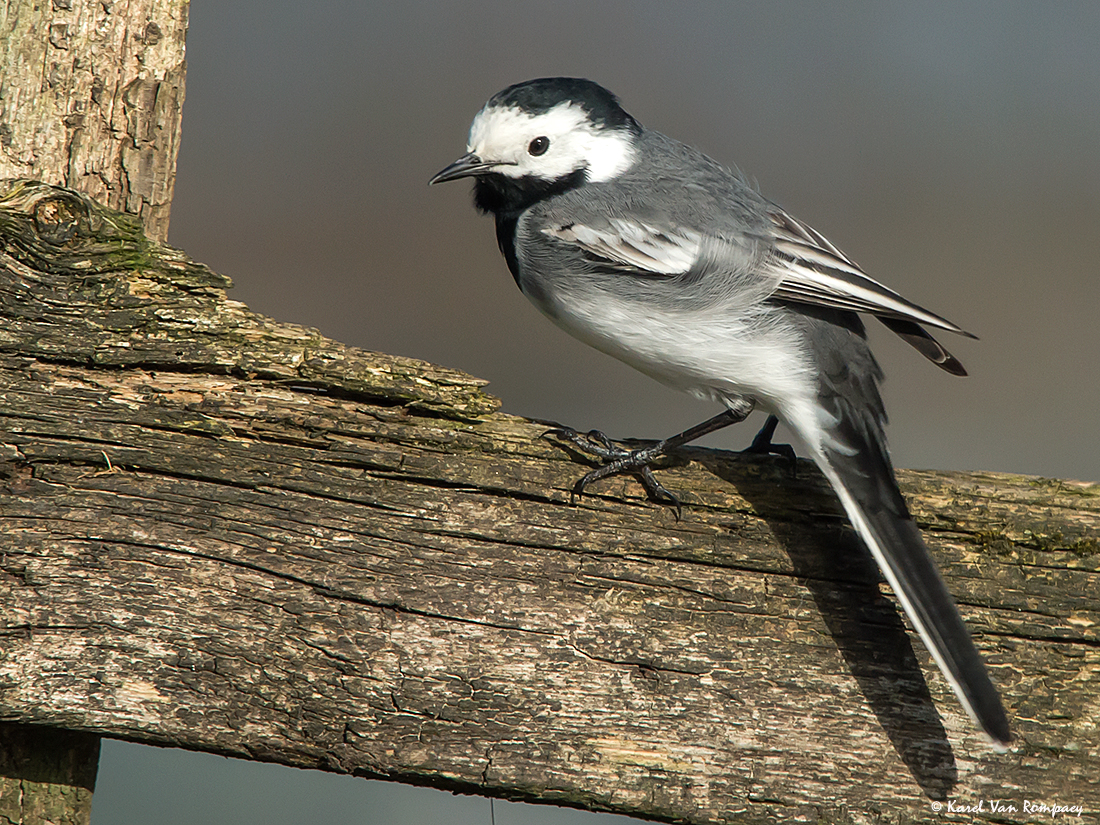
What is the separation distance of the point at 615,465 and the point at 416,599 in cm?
59

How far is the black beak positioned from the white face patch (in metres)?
0.02

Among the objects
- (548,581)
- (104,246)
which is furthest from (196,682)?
(104,246)

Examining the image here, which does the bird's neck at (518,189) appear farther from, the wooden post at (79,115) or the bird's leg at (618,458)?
the wooden post at (79,115)

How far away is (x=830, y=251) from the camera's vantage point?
304cm

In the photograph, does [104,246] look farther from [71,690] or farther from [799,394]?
[799,394]

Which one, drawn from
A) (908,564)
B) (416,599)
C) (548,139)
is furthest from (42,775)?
(548,139)

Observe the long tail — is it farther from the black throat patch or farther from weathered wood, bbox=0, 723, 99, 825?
weathered wood, bbox=0, 723, 99, 825

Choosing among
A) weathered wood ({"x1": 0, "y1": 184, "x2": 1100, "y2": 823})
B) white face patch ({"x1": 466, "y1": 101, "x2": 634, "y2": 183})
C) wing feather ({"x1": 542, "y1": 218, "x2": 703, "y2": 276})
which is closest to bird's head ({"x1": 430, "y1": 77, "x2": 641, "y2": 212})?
white face patch ({"x1": 466, "y1": 101, "x2": 634, "y2": 183})

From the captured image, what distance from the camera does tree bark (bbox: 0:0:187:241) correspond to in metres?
2.42

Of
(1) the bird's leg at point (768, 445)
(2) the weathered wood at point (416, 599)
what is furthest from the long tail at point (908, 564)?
(1) the bird's leg at point (768, 445)

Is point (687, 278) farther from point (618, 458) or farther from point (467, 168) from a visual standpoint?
point (467, 168)

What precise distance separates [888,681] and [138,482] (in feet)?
5.87

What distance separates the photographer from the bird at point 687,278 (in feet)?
9.37

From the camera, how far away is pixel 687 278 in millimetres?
3002
